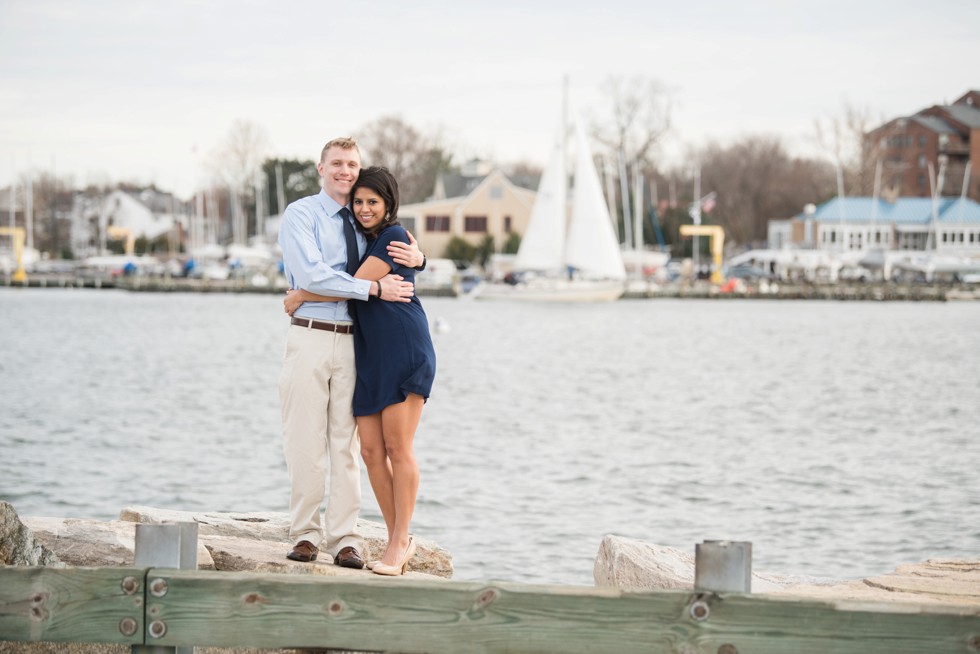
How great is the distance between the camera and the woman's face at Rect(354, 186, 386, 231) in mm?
6695

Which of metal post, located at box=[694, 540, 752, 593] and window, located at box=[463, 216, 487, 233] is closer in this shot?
metal post, located at box=[694, 540, 752, 593]

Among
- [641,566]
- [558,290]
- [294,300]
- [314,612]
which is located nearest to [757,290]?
[558,290]

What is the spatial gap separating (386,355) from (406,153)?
109178 millimetres

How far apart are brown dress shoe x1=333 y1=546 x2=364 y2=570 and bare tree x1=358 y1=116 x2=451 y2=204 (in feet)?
341

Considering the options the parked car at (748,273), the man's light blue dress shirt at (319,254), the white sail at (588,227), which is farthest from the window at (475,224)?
the man's light blue dress shirt at (319,254)

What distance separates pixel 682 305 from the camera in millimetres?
85375

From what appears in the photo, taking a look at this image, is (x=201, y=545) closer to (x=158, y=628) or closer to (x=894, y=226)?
(x=158, y=628)

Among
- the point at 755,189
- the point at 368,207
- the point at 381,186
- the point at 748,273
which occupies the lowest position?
the point at 748,273

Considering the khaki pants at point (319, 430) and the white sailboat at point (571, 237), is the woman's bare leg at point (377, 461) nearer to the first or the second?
the khaki pants at point (319, 430)

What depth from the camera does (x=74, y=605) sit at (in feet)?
15.6

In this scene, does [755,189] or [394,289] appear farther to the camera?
[755,189]

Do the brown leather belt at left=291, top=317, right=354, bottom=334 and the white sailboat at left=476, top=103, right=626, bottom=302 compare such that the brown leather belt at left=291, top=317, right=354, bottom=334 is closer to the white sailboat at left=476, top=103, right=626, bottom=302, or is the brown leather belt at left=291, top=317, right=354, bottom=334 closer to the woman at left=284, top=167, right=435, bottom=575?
the woman at left=284, top=167, right=435, bottom=575

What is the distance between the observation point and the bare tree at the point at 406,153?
4432 inches

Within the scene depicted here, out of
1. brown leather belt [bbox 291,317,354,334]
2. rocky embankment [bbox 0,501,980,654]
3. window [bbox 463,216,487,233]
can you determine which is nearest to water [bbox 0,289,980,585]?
rocky embankment [bbox 0,501,980,654]
